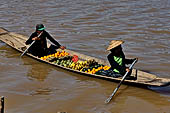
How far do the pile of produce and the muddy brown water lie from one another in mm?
198

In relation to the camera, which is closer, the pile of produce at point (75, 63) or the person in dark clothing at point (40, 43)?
the pile of produce at point (75, 63)

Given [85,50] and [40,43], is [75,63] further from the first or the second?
[85,50]

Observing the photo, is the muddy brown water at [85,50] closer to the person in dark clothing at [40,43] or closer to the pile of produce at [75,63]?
the pile of produce at [75,63]

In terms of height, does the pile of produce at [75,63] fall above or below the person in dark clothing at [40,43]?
Result: below

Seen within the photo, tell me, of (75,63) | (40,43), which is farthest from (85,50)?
(75,63)

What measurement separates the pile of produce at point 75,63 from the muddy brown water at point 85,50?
0.20 meters

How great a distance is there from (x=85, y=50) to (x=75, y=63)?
5.60 feet

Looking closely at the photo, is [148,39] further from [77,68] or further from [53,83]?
[53,83]

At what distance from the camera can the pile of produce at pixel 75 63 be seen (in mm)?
6875

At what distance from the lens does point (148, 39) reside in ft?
31.7

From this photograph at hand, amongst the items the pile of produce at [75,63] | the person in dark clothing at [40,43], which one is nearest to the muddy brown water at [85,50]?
the pile of produce at [75,63]

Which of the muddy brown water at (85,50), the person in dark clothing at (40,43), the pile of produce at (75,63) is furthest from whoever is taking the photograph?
the person in dark clothing at (40,43)

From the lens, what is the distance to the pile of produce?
6.88m

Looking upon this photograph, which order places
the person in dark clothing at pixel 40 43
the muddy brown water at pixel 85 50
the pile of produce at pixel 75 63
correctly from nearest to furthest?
the muddy brown water at pixel 85 50
the pile of produce at pixel 75 63
the person in dark clothing at pixel 40 43
